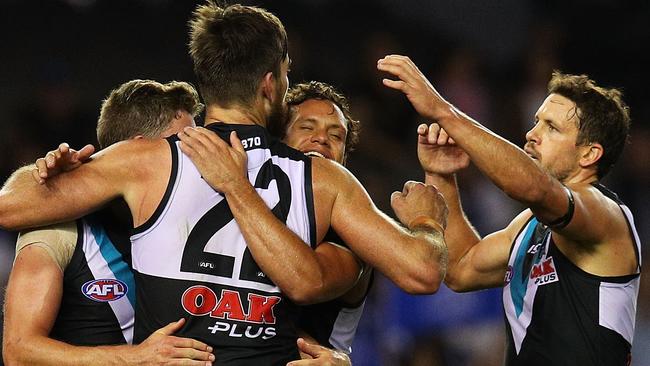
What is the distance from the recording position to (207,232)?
11.8ft

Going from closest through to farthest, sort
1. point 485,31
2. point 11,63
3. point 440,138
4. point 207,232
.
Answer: point 207,232, point 440,138, point 11,63, point 485,31

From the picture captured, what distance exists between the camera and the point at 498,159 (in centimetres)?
419

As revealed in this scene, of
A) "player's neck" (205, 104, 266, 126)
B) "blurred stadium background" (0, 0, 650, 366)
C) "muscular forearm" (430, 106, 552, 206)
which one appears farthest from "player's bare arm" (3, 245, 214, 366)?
"blurred stadium background" (0, 0, 650, 366)

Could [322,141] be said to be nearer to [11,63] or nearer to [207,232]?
[207,232]

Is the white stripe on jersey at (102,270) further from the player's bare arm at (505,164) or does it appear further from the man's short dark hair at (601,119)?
the man's short dark hair at (601,119)

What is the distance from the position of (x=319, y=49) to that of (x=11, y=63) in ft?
9.81

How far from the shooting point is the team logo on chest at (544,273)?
15.4 feet

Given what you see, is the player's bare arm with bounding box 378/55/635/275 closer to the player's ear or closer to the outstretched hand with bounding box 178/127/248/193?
the player's ear

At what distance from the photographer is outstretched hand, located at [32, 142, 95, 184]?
3529mm

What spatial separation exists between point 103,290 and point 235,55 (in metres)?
1.08

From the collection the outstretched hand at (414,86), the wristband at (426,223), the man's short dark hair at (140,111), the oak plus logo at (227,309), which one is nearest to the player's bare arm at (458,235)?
the outstretched hand at (414,86)

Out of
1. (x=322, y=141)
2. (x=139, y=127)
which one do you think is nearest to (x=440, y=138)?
(x=322, y=141)

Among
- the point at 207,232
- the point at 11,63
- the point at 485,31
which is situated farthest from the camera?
the point at 485,31

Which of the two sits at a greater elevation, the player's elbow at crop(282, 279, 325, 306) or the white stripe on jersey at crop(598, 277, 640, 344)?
the player's elbow at crop(282, 279, 325, 306)
